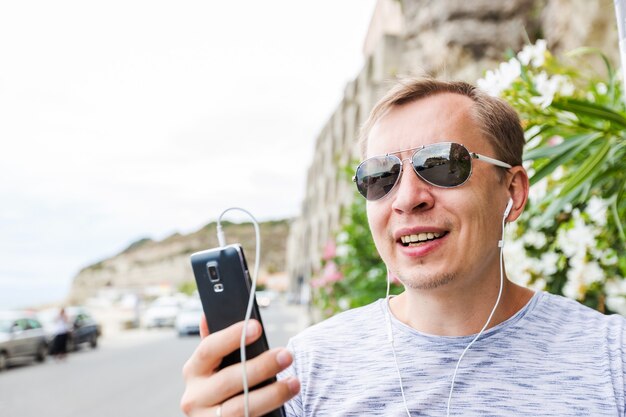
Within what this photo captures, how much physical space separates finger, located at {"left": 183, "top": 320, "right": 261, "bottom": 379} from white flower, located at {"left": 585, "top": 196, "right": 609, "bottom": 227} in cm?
237

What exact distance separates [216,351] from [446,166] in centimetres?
86

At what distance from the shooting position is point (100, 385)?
11062mm

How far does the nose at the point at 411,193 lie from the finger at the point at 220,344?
0.67 meters

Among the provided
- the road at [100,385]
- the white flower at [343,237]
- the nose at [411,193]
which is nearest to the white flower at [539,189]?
the nose at [411,193]

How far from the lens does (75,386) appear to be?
439 inches

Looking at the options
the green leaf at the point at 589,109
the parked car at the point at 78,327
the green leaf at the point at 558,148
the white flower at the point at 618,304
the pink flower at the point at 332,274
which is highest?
the green leaf at the point at 589,109

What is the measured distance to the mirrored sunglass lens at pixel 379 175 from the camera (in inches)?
64.7

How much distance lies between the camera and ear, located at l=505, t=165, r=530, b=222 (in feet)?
5.91

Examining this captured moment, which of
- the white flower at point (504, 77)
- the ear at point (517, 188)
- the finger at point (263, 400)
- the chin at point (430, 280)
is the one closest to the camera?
the finger at point (263, 400)

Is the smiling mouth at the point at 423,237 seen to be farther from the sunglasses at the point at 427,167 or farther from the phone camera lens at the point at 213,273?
the phone camera lens at the point at 213,273

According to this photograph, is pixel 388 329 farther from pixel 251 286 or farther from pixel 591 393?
pixel 251 286

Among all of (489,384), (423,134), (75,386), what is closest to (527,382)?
(489,384)

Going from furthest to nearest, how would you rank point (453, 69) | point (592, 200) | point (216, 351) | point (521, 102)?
1. point (453, 69)
2. point (592, 200)
3. point (521, 102)
4. point (216, 351)

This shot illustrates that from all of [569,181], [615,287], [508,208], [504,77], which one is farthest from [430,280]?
[615,287]
